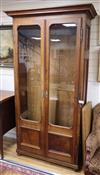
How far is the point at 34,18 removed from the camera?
235cm

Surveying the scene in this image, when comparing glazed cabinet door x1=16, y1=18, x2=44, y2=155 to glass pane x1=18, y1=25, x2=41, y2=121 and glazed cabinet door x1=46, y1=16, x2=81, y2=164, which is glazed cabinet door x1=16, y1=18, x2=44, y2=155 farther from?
glazed cabinet door x1=46, y1=16, x2=81, y2=164

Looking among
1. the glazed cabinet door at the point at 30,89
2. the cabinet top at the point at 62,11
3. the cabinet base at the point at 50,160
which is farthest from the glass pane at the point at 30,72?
the cabinet base at the point at 50,160

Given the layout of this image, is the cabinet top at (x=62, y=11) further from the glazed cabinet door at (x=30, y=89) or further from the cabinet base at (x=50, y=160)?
the cabinet base at (x=50, y=160)

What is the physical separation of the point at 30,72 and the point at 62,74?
0.47 meters

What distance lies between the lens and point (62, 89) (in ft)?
8.31

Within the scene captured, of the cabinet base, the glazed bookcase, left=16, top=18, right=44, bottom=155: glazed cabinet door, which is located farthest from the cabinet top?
the cabinet base

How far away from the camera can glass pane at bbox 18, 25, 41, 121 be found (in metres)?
2.54

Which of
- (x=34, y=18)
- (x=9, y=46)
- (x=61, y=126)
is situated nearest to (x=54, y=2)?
(x=34, y=18)

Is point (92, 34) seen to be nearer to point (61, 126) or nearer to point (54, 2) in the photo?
point (54, 2)

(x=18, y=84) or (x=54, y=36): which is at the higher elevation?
(x=54, y=36)

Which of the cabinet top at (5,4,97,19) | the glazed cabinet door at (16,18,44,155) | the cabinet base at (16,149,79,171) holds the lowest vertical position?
the cabinet base at (16,149,79,171)

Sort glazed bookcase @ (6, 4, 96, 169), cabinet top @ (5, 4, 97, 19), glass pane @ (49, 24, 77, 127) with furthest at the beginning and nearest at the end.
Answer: glass pane @ (49, 24, 77, 127)
glazed bookcase @ (6, 4, 96, 169)
cabinet top @ (5, 4, 97, 19)

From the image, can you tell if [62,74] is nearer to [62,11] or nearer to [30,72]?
[30,72]

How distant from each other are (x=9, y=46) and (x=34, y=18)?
35.6 inches
